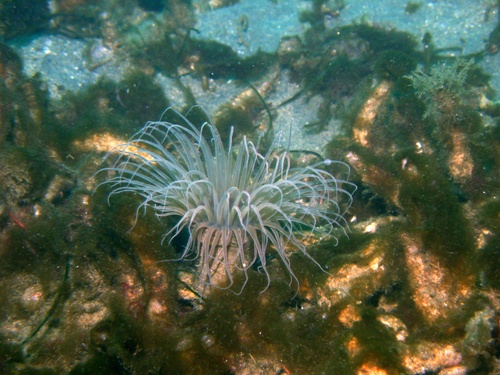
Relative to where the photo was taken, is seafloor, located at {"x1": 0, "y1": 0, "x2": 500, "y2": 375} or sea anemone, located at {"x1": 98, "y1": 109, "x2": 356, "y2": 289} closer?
seafloor, located at {"x1": 0, "y1": 0, "x2": 500, "y2": 375}

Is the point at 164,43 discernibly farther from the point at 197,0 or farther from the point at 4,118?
the point at 4,118

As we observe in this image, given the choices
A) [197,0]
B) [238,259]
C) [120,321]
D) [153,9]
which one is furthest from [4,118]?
[197,0]

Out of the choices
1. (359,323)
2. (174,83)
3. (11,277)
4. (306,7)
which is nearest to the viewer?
(359,323)

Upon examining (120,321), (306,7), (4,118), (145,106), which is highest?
(306,7)

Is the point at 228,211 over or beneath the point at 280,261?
over

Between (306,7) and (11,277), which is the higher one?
(306,7)

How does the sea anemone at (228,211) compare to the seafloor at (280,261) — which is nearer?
the seafloor at (280,261)

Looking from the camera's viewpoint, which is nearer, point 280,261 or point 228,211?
point 228,211

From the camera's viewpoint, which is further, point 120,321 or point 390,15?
point 390,15

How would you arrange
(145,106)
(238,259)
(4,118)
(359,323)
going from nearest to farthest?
1. (359,323)
2. (238,259)
3. (4,118)
4. (145,106)
